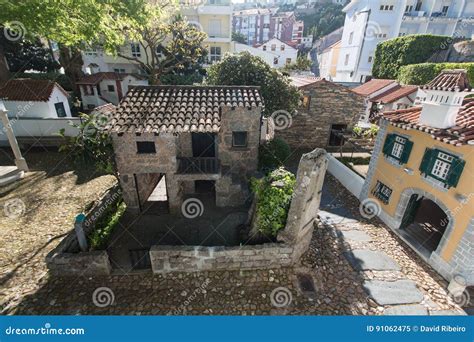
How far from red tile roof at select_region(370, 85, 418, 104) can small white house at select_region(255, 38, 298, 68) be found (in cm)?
2902

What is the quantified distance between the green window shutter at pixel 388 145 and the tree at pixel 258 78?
8287 mm

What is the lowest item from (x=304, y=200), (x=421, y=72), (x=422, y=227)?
(x=422, y=227)

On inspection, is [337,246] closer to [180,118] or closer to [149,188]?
[180,118]

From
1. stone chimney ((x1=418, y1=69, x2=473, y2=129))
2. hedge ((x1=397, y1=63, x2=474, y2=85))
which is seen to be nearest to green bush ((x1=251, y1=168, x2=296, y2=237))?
stone chimney ((x1=418, y1=69, x2=473, y2=129))

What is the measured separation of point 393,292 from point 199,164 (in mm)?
9633

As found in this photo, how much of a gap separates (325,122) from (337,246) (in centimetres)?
1383

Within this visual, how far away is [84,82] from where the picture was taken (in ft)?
93.8

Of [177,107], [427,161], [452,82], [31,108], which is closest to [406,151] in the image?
[427,161]

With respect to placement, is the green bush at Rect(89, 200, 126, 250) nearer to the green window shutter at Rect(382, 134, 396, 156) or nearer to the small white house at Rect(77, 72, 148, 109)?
the green window shutter at Rect(382, 134, 396, 156)

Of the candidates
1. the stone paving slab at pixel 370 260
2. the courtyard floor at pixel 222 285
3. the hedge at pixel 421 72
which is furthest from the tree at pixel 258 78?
the hedge at pixel 421 72

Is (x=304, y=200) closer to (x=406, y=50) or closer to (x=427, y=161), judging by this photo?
(x=427, y=161)

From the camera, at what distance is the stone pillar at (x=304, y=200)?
809cm

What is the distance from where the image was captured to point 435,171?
32.0ft

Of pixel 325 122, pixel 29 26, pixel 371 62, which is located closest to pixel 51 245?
pixel 29 26
